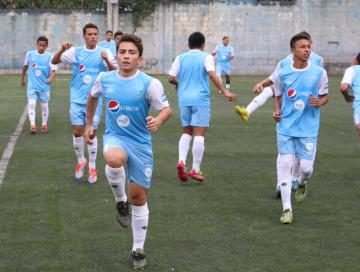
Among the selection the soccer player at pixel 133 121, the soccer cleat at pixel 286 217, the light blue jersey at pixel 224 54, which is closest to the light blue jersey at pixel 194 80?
the soccer cleat at pixel 286 217

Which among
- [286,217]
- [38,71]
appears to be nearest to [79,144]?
[286,217]

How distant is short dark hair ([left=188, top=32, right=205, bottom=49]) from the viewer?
38.8ft

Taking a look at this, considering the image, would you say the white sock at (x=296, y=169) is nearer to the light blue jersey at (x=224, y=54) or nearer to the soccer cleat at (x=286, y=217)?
the soccer cleat at (x=286, y=217)

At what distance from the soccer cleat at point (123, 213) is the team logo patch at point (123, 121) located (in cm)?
80

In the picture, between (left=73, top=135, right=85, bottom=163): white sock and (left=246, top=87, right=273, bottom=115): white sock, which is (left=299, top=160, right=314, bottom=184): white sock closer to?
(left=246, top=87, right=273, bottom=115): white sock

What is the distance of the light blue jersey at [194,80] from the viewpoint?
466 inches

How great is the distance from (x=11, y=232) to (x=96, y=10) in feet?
123

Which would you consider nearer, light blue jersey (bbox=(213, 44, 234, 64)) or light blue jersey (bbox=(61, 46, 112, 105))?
light blue jersey (bbox=(61, 46, 112, 105))

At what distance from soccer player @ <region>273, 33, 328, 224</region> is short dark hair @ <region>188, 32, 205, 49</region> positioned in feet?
8.63

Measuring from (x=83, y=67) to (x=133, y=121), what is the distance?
14.9 feet

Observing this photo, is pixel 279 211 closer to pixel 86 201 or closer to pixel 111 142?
pixel 86 201

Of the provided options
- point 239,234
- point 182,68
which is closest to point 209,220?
point 239,234

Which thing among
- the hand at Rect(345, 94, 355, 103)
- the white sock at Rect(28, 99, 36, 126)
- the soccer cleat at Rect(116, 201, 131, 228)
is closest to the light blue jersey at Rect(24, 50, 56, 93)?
the white sock at Rect(28, 99, 36, 126)

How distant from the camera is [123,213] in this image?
7766 mm
